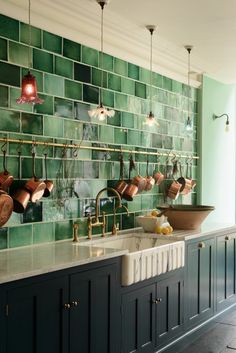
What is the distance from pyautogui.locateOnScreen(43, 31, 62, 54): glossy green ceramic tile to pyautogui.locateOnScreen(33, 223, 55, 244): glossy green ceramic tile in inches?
46.5

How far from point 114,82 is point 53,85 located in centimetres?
77

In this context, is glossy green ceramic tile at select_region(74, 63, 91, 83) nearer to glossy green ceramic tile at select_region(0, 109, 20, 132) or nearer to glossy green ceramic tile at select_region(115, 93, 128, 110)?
glossy green ceramic tile at select_region(115, 93, 128, 110)

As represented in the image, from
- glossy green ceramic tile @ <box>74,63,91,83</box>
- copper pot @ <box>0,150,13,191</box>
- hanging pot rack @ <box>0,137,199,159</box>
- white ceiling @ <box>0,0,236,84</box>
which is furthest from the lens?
glossy green ceramic tile @ <box>74,63,91,83</box>

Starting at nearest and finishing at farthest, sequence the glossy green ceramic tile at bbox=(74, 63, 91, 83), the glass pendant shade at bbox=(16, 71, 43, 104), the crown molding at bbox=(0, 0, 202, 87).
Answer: the glass pendant shade at bbox=(16, 71, 43, 104) → the crown molding at bbox=(0, 0, 202, 87) → the glossy green ceramic tile at bbox=(74, 63, 91, 83)

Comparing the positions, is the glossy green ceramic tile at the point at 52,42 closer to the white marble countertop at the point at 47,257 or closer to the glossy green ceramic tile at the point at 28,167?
the glossy green ceramic tile at the point at 28,167

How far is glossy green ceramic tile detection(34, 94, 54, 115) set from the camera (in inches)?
124

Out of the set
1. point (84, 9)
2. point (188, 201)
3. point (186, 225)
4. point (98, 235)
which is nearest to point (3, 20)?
point (84, 9)

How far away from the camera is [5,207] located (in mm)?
2695

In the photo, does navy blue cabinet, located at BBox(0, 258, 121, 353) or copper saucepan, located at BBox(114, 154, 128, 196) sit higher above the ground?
copper saucepan, located at BBox(114, 154, 128, 196)

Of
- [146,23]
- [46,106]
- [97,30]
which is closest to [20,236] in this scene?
[46,106]

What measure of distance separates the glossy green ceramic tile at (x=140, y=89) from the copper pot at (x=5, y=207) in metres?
1.89

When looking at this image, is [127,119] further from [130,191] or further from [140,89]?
[130,191]

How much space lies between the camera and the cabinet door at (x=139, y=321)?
301 centimetres

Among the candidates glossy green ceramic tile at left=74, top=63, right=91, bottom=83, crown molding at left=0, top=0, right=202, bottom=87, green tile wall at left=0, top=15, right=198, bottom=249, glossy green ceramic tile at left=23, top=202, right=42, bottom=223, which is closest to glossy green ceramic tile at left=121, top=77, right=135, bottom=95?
green tile wall at left=0, top=15, right=198, bottom=249
